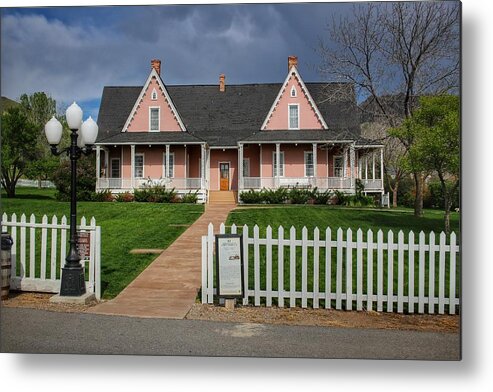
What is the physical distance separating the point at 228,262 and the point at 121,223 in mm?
1617

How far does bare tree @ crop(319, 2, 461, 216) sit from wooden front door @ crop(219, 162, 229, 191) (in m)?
1.95

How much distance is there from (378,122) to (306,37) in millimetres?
1483

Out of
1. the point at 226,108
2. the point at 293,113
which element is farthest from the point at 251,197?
the point at 293,113

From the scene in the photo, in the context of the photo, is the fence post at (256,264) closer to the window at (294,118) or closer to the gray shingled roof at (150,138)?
the gray shingled roof at (150,138)

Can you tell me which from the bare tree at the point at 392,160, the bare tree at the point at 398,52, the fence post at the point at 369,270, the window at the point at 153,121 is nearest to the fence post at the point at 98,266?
Result: the fence post at the point at 369,270

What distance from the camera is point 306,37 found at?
5.08 meters

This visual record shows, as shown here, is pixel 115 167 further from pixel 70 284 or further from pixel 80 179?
pixel 70 284

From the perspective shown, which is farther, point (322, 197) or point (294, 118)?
point (294, 118)

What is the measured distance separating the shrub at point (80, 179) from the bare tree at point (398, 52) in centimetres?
313

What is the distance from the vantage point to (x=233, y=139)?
28.6ft

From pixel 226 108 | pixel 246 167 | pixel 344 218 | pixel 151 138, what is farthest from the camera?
pixel 226 108

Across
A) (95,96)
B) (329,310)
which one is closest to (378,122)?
(329,310)

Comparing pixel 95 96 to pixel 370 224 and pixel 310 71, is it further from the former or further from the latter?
pixel 370 224

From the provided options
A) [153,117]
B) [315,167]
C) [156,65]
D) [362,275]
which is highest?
[153,117]
